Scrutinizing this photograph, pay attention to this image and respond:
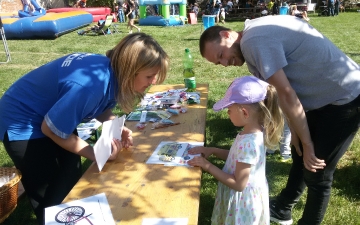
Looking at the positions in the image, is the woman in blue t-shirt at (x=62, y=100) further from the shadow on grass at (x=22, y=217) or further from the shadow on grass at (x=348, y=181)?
the shadow on grass at (x=348, y=181)

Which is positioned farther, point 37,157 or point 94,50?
point 94,50

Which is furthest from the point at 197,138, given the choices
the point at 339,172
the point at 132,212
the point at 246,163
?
the point at 339,172

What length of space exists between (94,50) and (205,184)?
7.81 meters

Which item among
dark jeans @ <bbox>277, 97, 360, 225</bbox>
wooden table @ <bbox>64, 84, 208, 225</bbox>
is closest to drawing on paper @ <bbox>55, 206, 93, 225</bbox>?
wooden table @ <bbox>64, 84, 208, 225</bbox>

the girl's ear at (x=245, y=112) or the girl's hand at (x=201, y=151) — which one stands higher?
the girl's ear at (x=245, y=112)

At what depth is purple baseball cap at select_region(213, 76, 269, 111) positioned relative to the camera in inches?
74.4

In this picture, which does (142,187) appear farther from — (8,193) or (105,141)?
(8,193)

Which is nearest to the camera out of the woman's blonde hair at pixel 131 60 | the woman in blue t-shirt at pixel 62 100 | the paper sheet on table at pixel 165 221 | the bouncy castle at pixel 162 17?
the paper sheet on table at pixel 165 221

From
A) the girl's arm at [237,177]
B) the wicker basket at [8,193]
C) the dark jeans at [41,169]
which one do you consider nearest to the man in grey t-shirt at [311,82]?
the girl's arm at [237,177]

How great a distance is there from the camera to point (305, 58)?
6.53 feet

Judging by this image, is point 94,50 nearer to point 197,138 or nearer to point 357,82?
point 197,138

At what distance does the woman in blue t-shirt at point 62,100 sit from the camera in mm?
1712

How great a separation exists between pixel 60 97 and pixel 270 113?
1.20 meters

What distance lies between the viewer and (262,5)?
79.0ft
